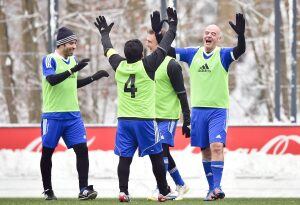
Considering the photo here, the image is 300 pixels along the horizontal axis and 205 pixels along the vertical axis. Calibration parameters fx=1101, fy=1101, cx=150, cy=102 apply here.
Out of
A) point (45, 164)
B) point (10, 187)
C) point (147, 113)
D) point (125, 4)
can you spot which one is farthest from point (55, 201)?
point (125, 4)

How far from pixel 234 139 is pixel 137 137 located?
6.44 meters

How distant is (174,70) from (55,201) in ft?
6.96

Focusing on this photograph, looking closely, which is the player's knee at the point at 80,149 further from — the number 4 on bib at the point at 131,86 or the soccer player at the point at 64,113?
the number 4 on bib at the point at 131,86

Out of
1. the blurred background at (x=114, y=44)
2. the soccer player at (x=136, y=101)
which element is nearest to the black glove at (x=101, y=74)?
the soccer player at (x=136, y=101)

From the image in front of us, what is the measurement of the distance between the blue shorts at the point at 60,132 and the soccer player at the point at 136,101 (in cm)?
110

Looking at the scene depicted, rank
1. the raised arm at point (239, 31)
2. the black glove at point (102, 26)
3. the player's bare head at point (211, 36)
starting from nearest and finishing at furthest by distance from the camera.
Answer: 1. the black glove at point (102, 26)
2. the raised arm at point (239, 31)
3. the player's bare head at point (211, 36)

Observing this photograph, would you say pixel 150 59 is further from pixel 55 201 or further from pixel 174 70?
pixel 55 201

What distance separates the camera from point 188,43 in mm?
27000

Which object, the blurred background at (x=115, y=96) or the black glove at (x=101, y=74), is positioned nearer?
the black glove at (x=101, y=74)

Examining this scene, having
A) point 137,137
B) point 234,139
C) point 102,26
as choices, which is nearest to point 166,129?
point 137,137

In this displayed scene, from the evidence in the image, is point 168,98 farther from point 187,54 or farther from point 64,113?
point 64,113

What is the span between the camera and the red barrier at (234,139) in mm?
18312

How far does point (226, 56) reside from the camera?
1339cm

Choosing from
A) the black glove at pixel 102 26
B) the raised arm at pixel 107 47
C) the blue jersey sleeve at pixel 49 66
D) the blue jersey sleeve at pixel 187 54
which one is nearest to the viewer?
the raised arm at pixel 107 47
